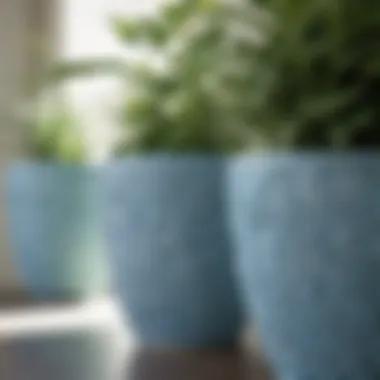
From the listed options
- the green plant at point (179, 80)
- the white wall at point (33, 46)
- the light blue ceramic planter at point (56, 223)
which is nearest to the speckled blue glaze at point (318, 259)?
the green plant at point (179, 80)

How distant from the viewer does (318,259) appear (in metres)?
0.48

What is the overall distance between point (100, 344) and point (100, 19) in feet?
1.52

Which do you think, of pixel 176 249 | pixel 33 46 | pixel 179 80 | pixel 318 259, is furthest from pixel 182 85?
pixel 33 46

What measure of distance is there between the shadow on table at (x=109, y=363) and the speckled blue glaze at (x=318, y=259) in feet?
0.28

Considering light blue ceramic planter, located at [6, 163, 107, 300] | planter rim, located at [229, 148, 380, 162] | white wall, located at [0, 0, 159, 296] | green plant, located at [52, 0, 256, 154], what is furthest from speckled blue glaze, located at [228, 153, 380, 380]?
white wall, located at [0, 0, 159, 296]

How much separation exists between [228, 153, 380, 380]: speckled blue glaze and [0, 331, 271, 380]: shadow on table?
0.09m

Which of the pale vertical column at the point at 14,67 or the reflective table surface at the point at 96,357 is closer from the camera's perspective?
the reflective table surface at the point at 96,357

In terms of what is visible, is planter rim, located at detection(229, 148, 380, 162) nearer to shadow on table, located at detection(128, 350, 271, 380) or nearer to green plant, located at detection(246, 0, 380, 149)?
green plant, located at detection(246, 0, 380, 149)

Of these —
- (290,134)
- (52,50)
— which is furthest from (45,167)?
(290,134)

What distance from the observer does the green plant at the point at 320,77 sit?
51cm

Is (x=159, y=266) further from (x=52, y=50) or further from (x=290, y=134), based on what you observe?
(x=52, y=50)

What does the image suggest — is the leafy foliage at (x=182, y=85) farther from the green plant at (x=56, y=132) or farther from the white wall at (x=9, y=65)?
the white wall at (x=9, y=65)

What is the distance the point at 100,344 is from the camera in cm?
70

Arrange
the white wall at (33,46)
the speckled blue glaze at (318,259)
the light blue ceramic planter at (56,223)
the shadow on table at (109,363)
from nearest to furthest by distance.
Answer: the speckled blue glaze at (318,259)
the shadow on table at (109,363)
the light blue ceramic planter at (56,223)
the white wall at (33,46)
